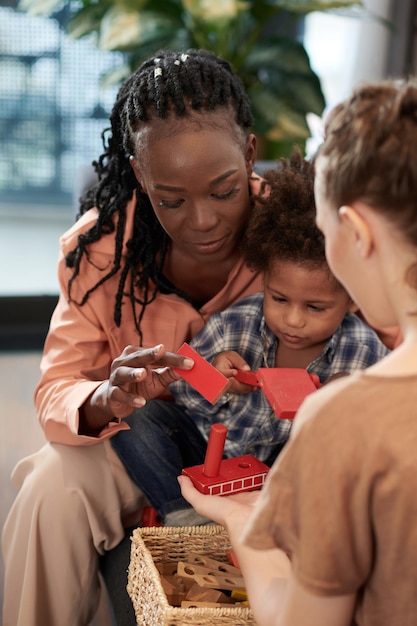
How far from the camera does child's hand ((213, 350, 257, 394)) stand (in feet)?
4.44

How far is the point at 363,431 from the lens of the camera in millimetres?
692

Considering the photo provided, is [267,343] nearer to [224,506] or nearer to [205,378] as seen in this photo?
[205,378]

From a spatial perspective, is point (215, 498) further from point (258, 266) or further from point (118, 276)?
point (118, 276)

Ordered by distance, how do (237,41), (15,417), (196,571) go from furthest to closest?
(237,41) → (15,417) → (196,571)

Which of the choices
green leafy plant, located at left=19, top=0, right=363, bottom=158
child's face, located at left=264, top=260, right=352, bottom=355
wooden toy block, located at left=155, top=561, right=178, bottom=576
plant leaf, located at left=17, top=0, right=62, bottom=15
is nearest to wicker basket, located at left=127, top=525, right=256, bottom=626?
wooden toy block, located at left=155, top=561, right=178, bottom=576

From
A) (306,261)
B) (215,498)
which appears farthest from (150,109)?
(215,498)

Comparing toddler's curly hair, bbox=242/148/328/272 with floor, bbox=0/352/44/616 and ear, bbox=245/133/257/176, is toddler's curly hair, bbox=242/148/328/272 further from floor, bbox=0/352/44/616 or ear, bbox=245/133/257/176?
floor, bbox=0/352/44/616

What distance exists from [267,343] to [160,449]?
277 millimetres

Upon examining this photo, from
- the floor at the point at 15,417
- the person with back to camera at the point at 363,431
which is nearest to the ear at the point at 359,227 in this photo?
the person with back to camera at the point at 363,431

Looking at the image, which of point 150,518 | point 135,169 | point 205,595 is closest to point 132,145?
point 135,169

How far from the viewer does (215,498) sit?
107cm

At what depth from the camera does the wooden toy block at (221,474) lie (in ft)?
3.90

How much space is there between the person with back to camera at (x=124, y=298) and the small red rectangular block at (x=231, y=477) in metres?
0.15

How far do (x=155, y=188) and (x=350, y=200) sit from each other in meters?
0.67
